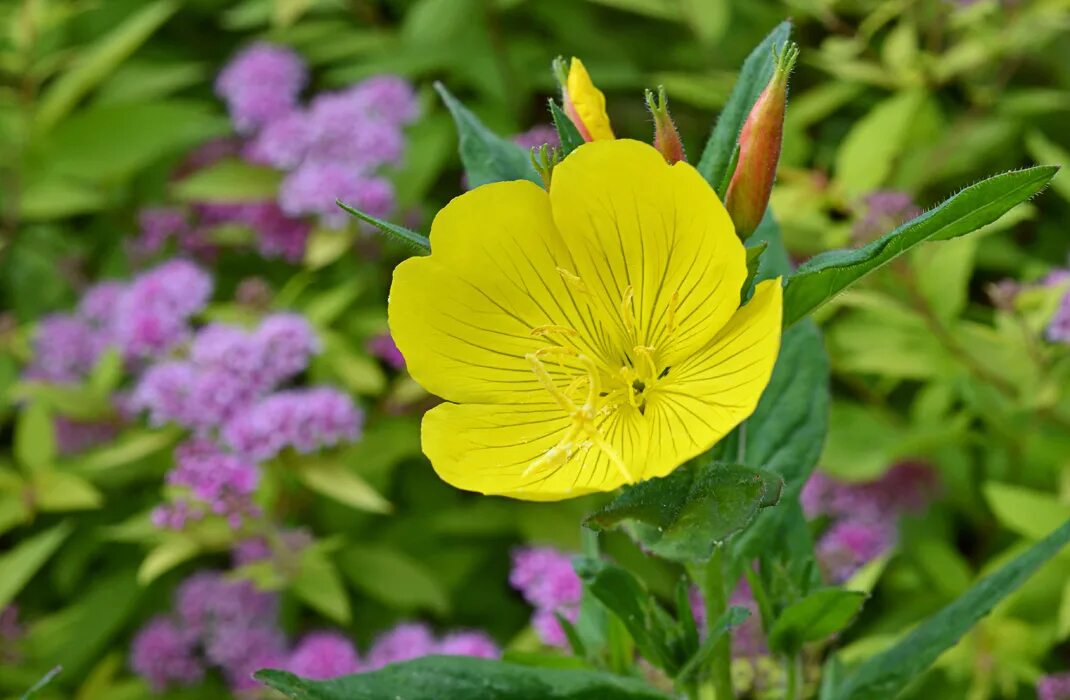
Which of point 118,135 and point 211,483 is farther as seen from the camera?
point 118,135

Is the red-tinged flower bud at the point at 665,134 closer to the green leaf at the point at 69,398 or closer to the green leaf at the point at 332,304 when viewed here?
the green leaf at the point at 332,304

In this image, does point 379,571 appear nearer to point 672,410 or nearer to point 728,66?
point 672,410

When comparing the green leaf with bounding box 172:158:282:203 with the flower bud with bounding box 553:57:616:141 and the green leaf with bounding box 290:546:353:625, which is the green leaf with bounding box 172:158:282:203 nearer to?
the green leaf with bounding box 290:546:353:625

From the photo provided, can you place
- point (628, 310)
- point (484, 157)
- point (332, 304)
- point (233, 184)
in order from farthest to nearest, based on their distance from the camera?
point (233, 184) → point (332, 304) → point (484, 157) → point (628, 310)

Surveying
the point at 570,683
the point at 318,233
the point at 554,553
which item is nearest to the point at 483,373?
the point at 570,683

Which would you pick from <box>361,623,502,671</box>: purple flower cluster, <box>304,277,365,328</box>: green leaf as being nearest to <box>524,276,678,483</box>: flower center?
<box>361,623,502,671</box>: purple flower cluster

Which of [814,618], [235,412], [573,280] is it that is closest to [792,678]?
[814,618]

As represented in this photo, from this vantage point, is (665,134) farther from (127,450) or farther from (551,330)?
(127,450)
